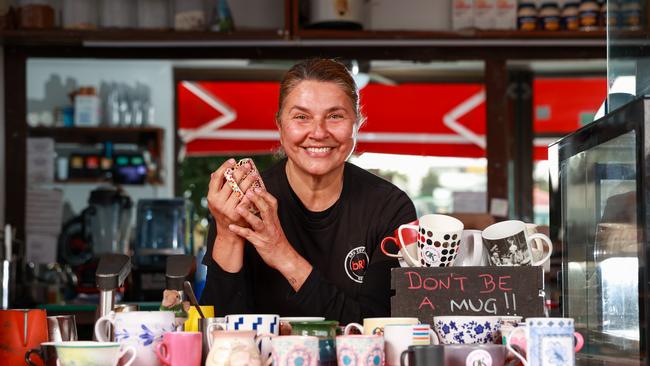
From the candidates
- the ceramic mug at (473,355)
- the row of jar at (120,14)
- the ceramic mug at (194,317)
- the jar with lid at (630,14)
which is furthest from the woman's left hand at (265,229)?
the row of jar at (120,14)

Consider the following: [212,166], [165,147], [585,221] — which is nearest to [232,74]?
[165,147]

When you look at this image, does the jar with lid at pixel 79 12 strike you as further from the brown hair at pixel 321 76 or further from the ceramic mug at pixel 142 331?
the ceramic mug at pixel 142 331

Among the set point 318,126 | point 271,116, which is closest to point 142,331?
point 318,126

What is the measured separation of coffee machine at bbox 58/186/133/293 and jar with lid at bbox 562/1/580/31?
7.31ft

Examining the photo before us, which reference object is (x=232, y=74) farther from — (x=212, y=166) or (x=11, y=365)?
(x=11, y=365)

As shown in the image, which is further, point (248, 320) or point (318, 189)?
point (318, 189)

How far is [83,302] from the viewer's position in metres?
4.42

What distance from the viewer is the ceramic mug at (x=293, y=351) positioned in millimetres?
1439

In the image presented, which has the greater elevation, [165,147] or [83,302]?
[165,147]

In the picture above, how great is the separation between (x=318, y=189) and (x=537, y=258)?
31.1 inches

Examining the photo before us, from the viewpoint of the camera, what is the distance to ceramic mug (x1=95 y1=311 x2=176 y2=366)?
1570 millimetres

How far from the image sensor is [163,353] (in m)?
1.51

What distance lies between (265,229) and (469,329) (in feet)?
1.88

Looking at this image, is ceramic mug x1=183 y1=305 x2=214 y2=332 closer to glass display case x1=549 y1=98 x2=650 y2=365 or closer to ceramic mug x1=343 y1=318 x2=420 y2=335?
ceramic mug x1=343 y1=318 x2=420 y2=335
